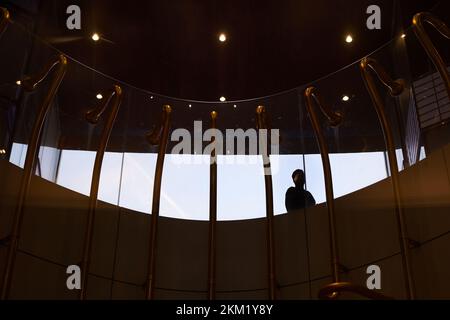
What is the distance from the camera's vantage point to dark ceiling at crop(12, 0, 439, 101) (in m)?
3.62

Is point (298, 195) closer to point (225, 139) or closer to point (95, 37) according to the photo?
point (225, 139)

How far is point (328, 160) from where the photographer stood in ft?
8.71

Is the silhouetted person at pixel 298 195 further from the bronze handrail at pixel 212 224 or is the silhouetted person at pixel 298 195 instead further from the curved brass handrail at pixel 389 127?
the curved brass handrail at pixel 389 127

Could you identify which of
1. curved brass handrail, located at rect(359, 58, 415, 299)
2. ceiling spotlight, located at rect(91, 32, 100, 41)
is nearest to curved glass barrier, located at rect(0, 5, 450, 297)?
curved brass handrail, located at rect(359, 58, 415, 299)

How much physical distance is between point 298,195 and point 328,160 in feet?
0.98

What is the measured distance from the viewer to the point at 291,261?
2818mm

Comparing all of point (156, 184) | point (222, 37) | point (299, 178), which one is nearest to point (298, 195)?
point (299, 178)

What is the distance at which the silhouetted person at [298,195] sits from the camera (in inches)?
112

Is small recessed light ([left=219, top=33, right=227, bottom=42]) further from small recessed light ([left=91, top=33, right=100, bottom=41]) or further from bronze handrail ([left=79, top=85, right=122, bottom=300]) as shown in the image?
bronze handrail ([left=79, top=85, right=122, bottom=300])

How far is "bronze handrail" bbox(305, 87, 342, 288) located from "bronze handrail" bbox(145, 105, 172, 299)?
0.69 meters

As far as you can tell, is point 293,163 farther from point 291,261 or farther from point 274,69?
point 274,69

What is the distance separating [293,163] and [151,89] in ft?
4.90
